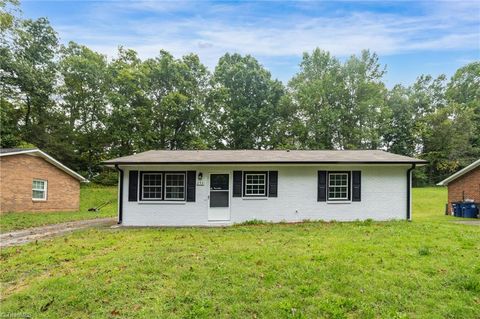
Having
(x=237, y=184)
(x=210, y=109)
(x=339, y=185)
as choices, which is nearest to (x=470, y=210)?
(x=339, y=185)

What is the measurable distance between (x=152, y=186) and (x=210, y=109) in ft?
67.0

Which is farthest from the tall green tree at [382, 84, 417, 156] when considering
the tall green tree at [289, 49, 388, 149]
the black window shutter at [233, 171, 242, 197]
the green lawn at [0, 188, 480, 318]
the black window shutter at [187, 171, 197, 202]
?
the green lawn at [0, 188, 480, 318]

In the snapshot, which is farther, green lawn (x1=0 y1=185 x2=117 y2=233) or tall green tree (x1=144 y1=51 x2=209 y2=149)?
tall green tree (x1=144 y1=51 x2=209 y2=149)

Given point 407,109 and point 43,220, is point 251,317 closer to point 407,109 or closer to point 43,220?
point 43,220

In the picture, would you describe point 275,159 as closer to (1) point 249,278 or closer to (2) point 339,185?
(2) point 339,185

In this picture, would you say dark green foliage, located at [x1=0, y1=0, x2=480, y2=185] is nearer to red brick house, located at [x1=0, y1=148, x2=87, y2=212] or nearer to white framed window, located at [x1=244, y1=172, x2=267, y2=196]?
red brick house, located at [x1=0, y1=148, x2=87, y2=212]

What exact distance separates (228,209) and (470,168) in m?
15.2

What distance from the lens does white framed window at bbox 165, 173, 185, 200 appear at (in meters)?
12.4

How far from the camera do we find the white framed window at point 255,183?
12.4 m

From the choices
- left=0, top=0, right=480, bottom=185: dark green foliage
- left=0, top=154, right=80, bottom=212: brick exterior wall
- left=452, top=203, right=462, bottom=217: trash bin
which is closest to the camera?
left=0, top=154, right=80, bottom=212: brick exterior wall

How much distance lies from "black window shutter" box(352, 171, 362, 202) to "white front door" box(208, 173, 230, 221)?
16.7ft

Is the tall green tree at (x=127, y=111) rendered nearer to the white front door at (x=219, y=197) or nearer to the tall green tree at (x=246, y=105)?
the tall green tree at (x=246, y=105)

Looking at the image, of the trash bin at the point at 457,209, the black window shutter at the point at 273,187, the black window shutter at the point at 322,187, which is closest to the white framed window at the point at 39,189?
the black window shutter at the point at 273,187

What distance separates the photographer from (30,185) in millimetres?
17766
